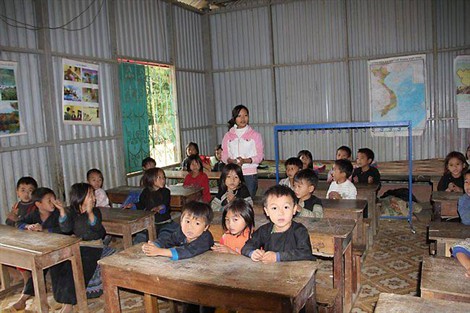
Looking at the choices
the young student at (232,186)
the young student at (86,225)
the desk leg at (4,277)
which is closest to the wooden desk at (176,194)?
the young student at (232,186)

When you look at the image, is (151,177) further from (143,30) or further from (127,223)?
(143,30)

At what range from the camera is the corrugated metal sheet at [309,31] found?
8477mm

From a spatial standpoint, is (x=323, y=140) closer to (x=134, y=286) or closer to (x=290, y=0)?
(x=290, y=0)

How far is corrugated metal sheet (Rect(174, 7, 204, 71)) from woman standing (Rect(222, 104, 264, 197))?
161 inches

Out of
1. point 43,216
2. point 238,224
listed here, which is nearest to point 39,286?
point 43,216

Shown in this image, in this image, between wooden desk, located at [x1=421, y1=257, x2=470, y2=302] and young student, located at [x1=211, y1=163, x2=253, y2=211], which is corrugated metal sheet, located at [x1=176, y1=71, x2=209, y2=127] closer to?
young student, located at [x1=211, y1=163, x2=253, y2=211]

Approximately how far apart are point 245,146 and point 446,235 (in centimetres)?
239

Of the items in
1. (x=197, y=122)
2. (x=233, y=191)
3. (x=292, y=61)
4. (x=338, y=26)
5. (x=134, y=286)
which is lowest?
(x=134, y=286)

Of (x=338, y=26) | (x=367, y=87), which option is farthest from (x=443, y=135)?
(x=338, y=26)

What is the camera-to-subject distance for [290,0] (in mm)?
8773

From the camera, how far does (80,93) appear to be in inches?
245

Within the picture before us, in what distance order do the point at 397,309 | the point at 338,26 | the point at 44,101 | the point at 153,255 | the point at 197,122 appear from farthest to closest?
1. the point at 197,122
2. the point at 338,26
3. the point at 44,101
4. the point at 153,255
5. the point at 397,309

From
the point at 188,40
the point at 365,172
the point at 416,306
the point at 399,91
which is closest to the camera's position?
the point at 416,306

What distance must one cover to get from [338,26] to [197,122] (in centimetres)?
365
